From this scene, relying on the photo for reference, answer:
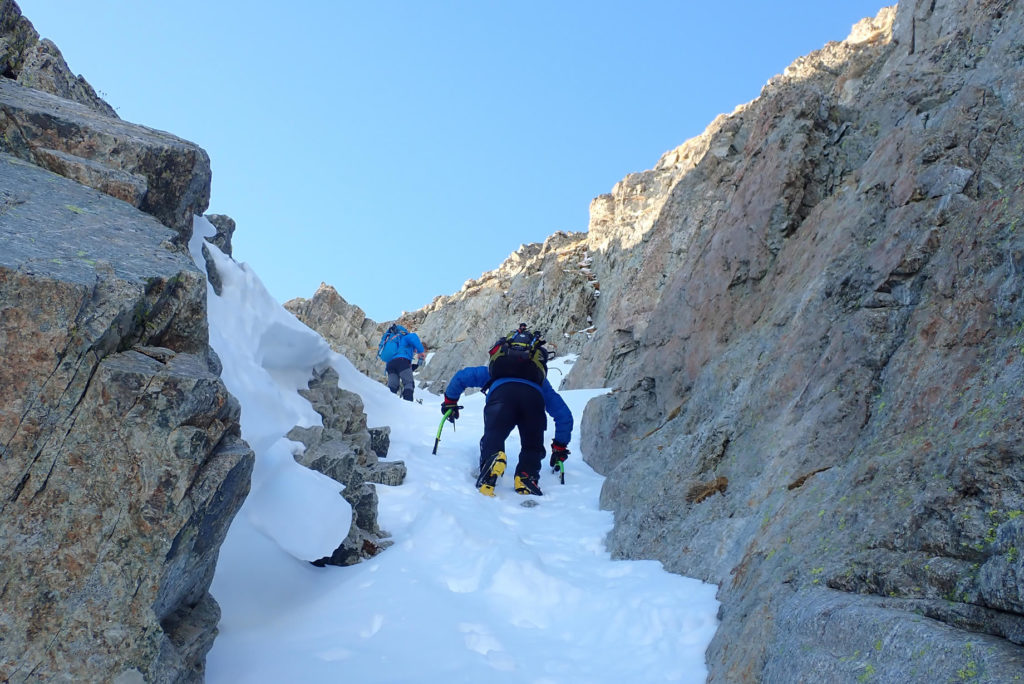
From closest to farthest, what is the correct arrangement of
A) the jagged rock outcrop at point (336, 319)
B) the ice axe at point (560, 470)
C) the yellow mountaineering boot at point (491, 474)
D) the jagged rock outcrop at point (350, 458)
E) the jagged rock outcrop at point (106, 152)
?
the jagged rock outcrop at point (106, 152) → the jagged rock outcrop at point (350, 458) → the yellow mountaineering boot at point (491, 474) → the ice axe at point (560, 470) → the jagged rock outcrop at point (336, 319)

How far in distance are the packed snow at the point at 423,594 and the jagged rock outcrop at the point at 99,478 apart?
76 cm

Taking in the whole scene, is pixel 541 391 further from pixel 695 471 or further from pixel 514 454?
pixel 695 471

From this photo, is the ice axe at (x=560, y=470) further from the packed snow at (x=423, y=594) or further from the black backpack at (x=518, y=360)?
the packed snow at (x=423, y=594)

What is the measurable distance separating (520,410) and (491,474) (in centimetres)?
124

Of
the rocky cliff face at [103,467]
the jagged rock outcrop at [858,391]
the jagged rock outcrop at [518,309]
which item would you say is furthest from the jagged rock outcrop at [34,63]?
the jagged rock outcrop at [518,309]

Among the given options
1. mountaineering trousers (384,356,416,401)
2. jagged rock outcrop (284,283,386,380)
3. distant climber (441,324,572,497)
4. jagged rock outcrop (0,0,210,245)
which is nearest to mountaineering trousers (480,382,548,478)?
Result: distant climber (441,324,572,497)

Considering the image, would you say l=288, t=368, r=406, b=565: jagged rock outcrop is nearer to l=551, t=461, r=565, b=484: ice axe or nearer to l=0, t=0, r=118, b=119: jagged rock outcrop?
l=551, t=461, r=565, b=484: ice axe

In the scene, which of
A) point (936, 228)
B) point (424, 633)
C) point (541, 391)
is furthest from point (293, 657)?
point (541, 391)

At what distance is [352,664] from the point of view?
438cm

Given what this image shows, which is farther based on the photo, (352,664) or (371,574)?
(371,574)

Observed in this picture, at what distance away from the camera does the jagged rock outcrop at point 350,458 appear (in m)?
6.43

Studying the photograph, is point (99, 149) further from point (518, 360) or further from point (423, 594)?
point (518, 360)

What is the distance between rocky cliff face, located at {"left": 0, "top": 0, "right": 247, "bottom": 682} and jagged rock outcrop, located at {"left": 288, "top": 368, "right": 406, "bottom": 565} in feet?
6.85

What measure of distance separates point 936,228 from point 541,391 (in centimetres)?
636
